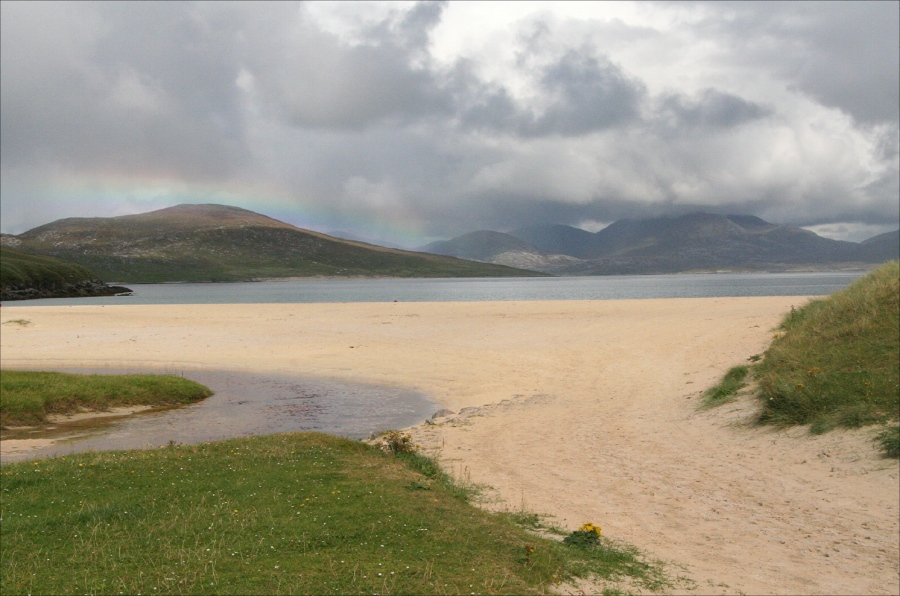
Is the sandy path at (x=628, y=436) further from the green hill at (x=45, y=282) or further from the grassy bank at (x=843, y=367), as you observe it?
the green hill at (x=45, y=282)

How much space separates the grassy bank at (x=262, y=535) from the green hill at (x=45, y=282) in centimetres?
12421

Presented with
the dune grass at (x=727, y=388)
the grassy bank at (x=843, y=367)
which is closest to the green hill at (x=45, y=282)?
the dune grass at (x=727, y=388)

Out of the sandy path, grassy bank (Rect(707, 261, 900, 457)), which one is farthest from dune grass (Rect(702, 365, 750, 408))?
the sandy path

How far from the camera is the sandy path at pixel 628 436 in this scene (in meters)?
8.35

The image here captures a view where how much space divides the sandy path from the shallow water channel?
1.62 meters

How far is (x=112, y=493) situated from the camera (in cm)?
905

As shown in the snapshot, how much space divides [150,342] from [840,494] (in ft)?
111

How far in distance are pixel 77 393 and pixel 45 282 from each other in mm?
133083

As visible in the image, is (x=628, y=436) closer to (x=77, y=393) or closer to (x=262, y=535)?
(x=262, y=535)

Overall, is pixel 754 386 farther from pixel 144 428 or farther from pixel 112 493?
pixel 144 428

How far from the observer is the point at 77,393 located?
64.0 feet

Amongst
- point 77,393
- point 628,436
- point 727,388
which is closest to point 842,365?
point 727,388

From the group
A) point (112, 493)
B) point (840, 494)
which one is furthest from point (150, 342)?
point (840, 494)

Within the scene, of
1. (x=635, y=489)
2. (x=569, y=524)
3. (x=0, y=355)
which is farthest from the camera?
(x=0, y=355)
